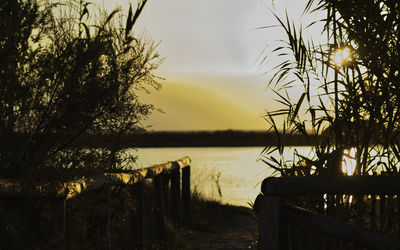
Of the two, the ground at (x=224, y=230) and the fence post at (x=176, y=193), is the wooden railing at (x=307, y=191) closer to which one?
the ground at (x=224, y=230)

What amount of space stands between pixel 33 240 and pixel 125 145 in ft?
7.63

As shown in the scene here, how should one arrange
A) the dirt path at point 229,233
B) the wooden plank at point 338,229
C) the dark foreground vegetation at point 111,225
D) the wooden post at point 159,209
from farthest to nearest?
the dirt path at point 229,233 → the wooden post at point 159,209 → the dark foreground vegetation at point 111,225 → the wooden plank at point 338,229

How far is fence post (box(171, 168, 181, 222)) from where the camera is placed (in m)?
9.11

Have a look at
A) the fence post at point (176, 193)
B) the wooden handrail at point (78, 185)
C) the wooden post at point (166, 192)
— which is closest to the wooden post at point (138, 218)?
the wooden handrail at point (78, 185)

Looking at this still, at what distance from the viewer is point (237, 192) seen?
66.5 ft

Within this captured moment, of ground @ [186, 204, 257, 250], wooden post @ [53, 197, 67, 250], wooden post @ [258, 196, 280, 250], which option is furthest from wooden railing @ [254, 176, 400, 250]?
ground @ [186, 204, 257, 250]

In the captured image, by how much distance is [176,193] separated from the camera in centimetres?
919

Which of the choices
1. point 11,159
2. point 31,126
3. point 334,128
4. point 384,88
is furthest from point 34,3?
point 384,88

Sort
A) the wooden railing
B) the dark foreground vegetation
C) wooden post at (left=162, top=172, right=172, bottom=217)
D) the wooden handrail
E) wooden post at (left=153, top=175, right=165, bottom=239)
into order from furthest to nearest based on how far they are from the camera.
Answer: wooden post at (left=162, top=172, right=172, bottom=217) → wooden post at (left=153, top=175, right=165, bottom=239) → the dark foreground vegetation → the wooden handrail → the wooden railing

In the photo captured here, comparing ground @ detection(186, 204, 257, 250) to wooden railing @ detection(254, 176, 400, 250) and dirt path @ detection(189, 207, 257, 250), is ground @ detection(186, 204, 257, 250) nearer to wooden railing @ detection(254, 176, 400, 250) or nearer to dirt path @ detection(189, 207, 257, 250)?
dirt path @ detection(189, 207, 257, 250)

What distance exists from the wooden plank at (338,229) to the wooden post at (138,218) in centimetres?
299

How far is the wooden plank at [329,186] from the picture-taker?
343 cm

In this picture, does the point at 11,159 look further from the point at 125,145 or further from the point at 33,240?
the point at 125,145

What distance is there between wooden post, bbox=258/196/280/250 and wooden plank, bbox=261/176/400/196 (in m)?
0.07
